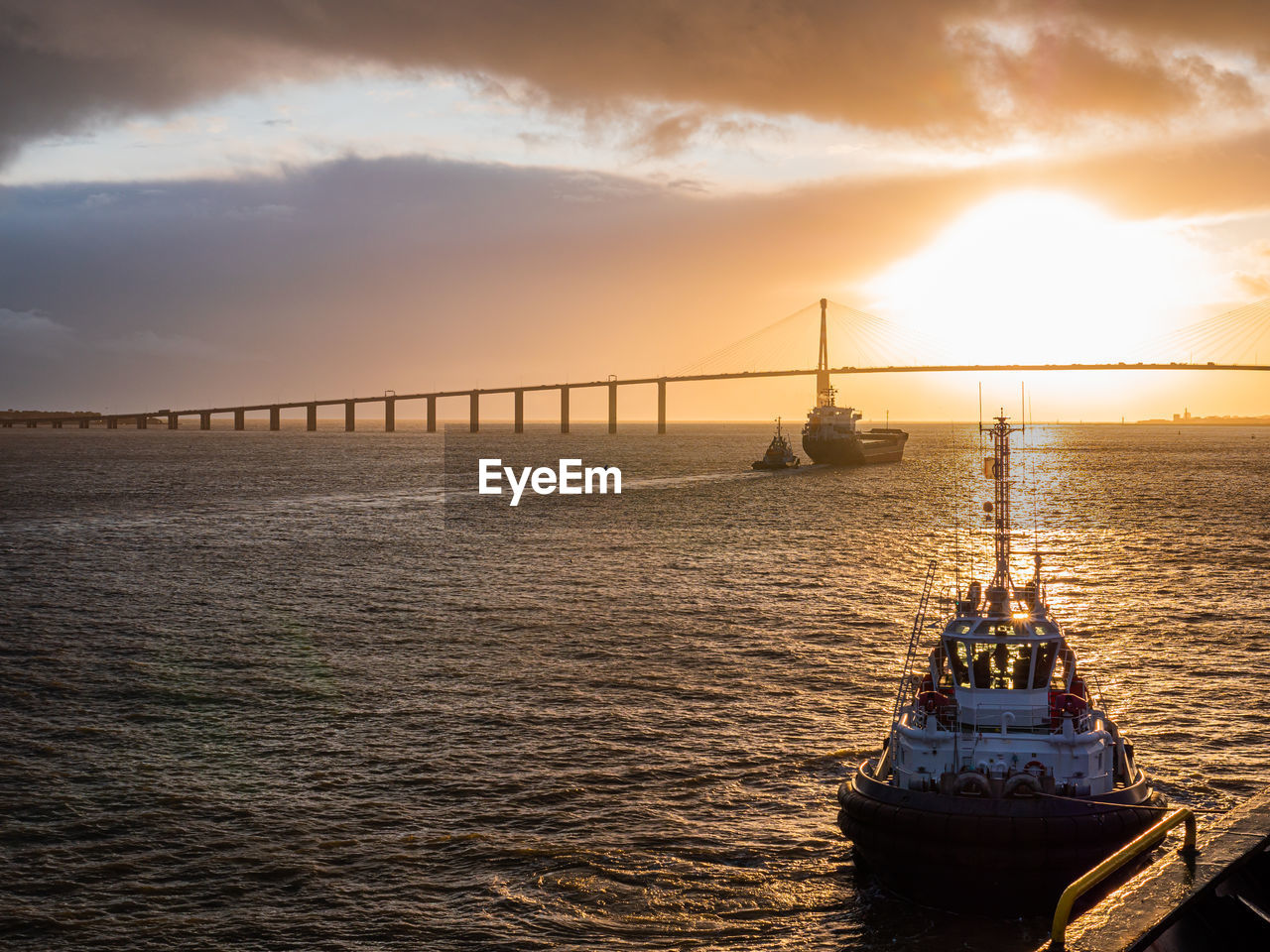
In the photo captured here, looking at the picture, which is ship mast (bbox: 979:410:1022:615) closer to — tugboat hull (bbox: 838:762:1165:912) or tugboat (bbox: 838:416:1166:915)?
tugboat (bbox: 838:416:1166:915)

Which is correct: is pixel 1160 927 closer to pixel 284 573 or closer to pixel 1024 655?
pixel 1024 655

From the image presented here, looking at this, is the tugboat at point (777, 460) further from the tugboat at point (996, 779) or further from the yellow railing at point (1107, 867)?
the yellow railing at point (1107, 867)

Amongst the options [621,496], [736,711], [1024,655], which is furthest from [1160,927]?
[621,496]

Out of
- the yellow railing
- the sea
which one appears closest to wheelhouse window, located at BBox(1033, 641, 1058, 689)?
the sea

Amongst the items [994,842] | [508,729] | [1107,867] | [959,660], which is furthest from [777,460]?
[1107,867]

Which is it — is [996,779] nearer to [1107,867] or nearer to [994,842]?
[994,842]
